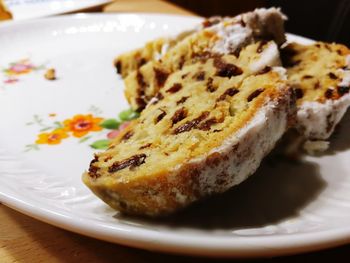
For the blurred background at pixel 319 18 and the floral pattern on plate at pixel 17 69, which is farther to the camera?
the blurred background at pixel 319 18

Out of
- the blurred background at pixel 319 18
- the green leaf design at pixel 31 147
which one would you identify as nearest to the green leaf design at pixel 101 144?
the green leaf design at pixel 31 147

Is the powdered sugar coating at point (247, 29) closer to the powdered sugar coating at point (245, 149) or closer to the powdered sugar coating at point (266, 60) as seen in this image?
the powdered sugar coating at point (266, 60)

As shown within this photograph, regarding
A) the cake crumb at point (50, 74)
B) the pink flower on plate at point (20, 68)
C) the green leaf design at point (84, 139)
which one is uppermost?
the green leaf design at point (84, 139)

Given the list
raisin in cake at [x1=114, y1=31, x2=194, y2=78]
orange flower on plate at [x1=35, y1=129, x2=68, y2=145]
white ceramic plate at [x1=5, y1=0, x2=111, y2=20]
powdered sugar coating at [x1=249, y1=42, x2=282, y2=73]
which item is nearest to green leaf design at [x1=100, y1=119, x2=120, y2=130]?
orange flower on plate at [x1=35, y1=129, x2=68, y2=145]

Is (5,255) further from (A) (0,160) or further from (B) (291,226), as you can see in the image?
(B) (291,226)

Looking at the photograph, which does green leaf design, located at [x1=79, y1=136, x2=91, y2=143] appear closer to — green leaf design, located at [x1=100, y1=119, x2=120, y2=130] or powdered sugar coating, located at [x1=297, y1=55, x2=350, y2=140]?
green leaf design, located at [x1=100, y1=119, x2=120, y2=130]

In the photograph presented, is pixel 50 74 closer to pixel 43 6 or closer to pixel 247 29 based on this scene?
pixel 247 29
